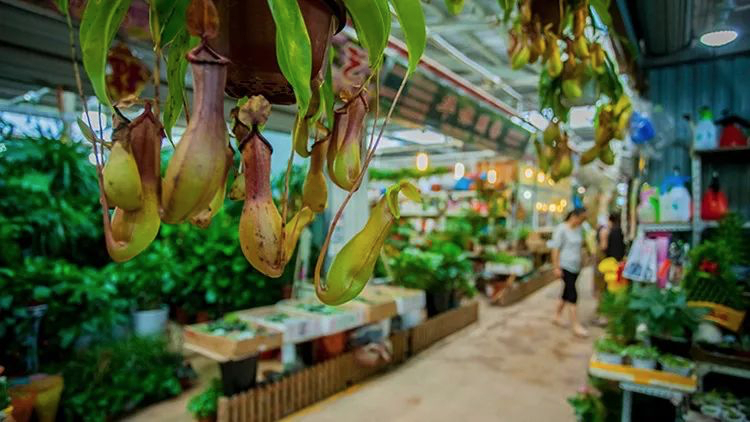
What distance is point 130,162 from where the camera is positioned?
1.34 ft

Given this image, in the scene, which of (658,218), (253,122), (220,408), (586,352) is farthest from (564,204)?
(253,122)

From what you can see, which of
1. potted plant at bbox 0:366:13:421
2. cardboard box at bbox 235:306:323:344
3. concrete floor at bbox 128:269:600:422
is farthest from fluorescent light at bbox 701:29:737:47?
potted plant at bbox 0:366:13:421

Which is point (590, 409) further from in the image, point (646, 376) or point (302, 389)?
point (302, 389)

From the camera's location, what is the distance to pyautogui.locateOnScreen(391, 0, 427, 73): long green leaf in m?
0.49

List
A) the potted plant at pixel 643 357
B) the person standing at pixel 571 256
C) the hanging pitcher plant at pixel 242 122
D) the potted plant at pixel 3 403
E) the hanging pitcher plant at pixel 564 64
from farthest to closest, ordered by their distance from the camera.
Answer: the person standing at pixel 571 256
the potted plant at pixel 643 357
the potted plant at pixel 3 403
the hanging pitcher plant at pixel 564 64
the hanging pitcher plant at pixel 242 122

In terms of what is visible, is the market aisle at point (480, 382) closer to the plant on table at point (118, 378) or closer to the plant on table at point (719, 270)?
the plant on table at point (118, 378)

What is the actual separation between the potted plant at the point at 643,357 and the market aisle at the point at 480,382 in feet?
3.13

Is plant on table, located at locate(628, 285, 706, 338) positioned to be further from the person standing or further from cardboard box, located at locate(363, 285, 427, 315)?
the person standing

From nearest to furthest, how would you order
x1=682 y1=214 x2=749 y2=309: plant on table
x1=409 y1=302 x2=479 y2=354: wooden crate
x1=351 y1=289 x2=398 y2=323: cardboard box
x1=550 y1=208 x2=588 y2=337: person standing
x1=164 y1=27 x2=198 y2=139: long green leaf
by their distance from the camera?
1. x1=164 y1=27 x2=198 y2=139: long green leaf
2. x1=682 y1=214 x2=749 y2=309: plant on table
3. x1=351 y1=289 x2=398 y2=323: cardboard box
4. x1=409 y1=302 x2=479 y2=354: wooden crate
5. x1=550 y1=208 x2=588 y2=337: person standing

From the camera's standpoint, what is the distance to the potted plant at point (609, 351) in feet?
8.29

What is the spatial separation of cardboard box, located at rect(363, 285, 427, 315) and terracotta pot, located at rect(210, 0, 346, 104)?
12.1ft

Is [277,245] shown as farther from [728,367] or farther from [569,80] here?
[728,367]

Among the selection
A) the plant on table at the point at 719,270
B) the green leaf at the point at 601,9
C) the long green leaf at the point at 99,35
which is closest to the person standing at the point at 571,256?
the plant on table at the point at 719,270

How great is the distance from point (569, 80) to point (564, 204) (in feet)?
44.1
